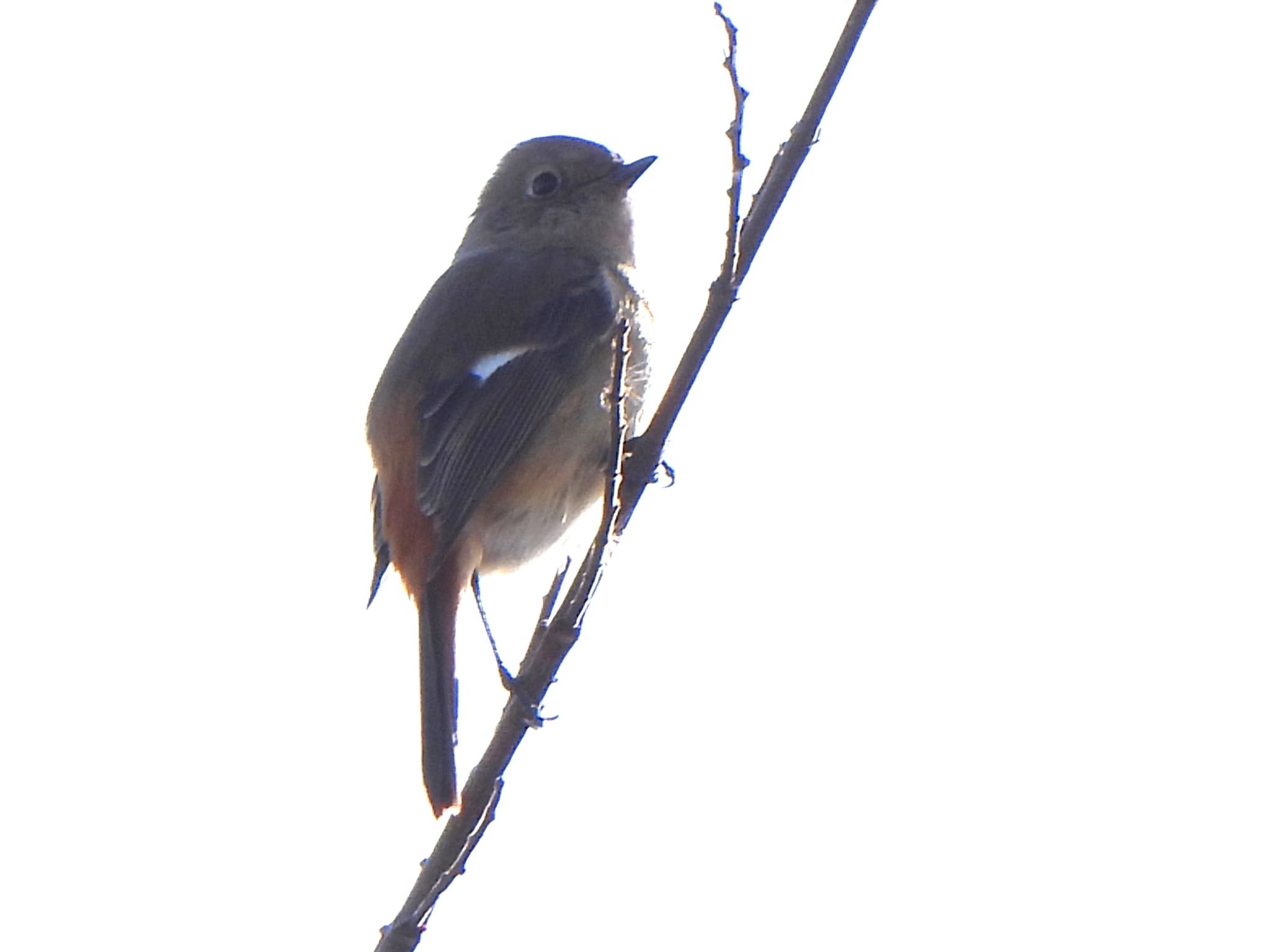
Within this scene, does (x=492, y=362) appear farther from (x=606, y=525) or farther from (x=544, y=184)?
(x=606, y=525)

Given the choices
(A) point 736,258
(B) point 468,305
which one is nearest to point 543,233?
(B) point 468,305

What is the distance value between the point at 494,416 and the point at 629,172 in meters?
1.59

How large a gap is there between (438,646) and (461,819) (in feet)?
4.84

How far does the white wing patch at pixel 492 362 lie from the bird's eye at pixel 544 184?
1214 millimetres

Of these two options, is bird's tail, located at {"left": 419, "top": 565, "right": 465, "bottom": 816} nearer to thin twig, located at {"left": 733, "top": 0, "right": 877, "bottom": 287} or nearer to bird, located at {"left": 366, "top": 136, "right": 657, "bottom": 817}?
bird, located at {"left": 366, "top": 136, "right": 657, "bottom": 817}

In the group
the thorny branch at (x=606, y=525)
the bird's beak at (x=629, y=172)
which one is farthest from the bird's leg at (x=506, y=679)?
the bird's beak at (x=629, y=172)

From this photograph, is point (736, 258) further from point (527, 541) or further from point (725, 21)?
point (527, 541)

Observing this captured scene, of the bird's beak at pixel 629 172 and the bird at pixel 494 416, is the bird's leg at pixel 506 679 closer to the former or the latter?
the bird at pixel 494 416

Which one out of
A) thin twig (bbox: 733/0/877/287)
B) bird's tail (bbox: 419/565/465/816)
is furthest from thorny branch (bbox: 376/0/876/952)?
bird's tail (bbox: 419/565/465/816)

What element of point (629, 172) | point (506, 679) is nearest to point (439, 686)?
point (506, 679)

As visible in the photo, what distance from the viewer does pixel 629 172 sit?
6684 mm

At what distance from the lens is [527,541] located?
218 inches

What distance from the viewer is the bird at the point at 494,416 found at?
5.19m

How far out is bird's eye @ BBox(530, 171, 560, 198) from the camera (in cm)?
682
